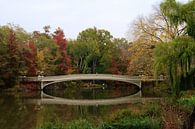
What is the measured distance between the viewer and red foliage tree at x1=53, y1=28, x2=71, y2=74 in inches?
2128

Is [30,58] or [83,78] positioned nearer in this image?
[30,58]

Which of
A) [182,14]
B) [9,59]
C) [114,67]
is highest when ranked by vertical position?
[182,14]

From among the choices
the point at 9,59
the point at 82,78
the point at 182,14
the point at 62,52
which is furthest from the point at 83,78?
the point at 182,14

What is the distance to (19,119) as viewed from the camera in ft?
74.1

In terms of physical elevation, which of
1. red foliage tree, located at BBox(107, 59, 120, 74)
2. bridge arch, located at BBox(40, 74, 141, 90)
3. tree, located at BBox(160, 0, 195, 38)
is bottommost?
bridge arch, located at BBox(40, 74, 141, 90)

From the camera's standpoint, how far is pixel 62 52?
54562mm

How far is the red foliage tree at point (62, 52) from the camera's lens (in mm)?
54062

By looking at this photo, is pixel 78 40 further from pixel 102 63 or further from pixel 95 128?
pixel 95 128

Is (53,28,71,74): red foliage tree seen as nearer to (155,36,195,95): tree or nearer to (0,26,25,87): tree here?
(0,26,25,87): tree

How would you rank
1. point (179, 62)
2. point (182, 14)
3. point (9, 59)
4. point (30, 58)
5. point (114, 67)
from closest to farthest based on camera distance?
point (182, 14) → point (179, 62) → point (9, 59) → point (30, 58) → point (114, 67)

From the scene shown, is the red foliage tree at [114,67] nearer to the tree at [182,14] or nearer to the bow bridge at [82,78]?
the bow bridge at [82,78]

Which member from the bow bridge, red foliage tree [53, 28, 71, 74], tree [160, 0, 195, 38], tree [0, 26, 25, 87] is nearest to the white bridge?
the bow bridge

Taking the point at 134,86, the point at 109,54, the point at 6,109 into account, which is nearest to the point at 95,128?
the point at 6,109

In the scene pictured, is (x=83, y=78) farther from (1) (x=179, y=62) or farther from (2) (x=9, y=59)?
(1) (x=179, y=62)
